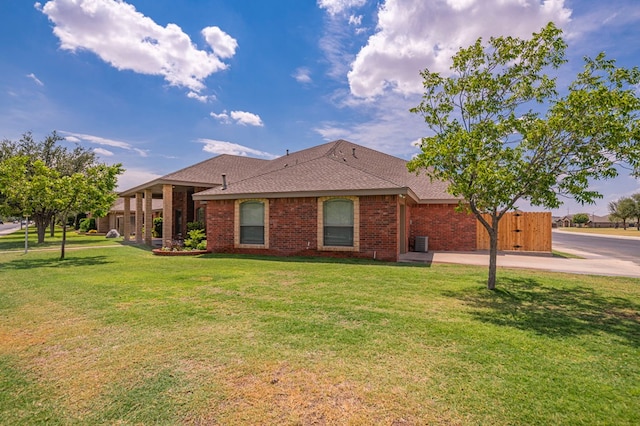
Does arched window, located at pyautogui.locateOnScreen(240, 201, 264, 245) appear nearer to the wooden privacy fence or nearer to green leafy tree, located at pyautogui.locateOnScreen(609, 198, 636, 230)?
the wooden privacy fence

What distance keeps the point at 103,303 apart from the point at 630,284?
490 inches

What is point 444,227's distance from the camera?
707 inches

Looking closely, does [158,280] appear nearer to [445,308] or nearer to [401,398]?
[445,308]

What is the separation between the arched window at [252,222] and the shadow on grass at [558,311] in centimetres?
962

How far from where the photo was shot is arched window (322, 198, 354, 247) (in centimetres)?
1356

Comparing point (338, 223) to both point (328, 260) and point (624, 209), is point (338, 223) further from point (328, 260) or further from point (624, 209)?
point (624, 209)

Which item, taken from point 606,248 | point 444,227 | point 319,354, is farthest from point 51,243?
point 606,248

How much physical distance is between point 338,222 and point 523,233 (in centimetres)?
1055

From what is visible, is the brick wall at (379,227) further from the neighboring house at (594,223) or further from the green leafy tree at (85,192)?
the neighboring house at (594,223)

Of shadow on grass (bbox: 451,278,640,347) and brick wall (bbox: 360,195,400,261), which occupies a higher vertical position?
brick wall (bbox: 360,195,400,261)

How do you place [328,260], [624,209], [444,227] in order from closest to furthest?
[328,260], [444,227], [624,209]

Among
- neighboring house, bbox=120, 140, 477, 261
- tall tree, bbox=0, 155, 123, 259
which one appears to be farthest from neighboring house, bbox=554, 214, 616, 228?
tall tree, bbox=0, 155, 123, 259

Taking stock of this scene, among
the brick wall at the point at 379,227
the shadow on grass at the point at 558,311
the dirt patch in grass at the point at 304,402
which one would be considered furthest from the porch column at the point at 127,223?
the dirt patch in grass at the point at 304,402

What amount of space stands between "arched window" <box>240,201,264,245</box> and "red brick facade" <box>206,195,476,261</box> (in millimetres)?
420
